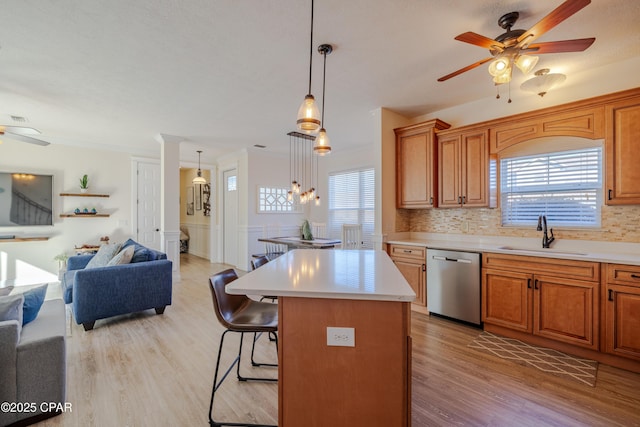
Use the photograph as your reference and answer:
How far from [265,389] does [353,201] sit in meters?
4.38

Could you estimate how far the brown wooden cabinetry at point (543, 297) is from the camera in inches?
94.3

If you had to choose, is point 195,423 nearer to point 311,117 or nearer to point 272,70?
point 311,117

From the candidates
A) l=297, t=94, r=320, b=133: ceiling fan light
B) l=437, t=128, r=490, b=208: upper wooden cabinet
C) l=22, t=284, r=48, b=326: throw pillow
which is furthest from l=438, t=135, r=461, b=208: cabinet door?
l=22, t=284, r=48, b=326: throw pillow

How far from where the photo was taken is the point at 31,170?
16.0ft

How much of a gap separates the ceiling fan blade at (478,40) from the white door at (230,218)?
5405 mm

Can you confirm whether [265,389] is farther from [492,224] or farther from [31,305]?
[492,224]

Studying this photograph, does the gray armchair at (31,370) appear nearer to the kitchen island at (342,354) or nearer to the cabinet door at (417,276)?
the kitchen island at (342,354)

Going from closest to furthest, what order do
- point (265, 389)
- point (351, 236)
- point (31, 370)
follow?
point (31, 370) → point (265, 389) → point (351, 236)

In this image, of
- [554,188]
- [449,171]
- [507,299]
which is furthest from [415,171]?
[507,299]

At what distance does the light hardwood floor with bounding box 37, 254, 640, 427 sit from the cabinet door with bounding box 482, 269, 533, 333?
13.3 inches

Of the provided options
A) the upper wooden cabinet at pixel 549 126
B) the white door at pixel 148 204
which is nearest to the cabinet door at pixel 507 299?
the upper wooden cabinet at pixel 549 126

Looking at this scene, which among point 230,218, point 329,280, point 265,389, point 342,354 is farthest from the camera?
point 230,218

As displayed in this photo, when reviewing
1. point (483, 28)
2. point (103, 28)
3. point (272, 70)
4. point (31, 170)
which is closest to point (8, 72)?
point (103, 28)

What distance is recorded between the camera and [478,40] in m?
1.78
